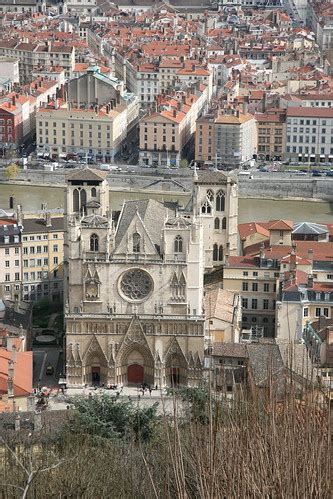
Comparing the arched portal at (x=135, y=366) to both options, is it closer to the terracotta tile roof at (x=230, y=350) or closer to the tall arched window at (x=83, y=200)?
the terracotta tile roof at (x=230, y=350)

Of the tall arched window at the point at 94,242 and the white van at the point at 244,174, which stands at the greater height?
the tall arched window at the point at 94,242

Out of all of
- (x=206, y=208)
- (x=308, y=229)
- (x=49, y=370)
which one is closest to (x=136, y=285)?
(x=49, y=370)

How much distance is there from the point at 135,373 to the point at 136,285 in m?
1.67

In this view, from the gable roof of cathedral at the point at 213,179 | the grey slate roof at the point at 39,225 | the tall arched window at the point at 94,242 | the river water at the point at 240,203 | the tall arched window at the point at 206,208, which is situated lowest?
the river water at the point at 240,203

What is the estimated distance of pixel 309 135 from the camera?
154 ft

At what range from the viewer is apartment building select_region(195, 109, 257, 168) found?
151 ft

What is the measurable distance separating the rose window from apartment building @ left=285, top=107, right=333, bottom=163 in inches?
912

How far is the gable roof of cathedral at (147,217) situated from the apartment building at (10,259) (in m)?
4.52

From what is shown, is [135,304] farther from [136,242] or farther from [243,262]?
[243,262]

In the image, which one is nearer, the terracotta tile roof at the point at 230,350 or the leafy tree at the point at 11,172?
the terracotta tile roof at the point at 230,350

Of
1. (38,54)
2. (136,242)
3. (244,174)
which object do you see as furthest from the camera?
(38,54)

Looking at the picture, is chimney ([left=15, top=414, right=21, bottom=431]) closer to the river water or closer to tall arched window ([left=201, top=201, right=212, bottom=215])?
tall arched window ([left=201, top=201, right=212, bottom=215])

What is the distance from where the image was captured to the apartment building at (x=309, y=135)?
4697 centimetres

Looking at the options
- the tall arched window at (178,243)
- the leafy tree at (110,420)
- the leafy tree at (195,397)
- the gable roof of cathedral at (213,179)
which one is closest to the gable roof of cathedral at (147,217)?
the tall arched window at (178,243)
